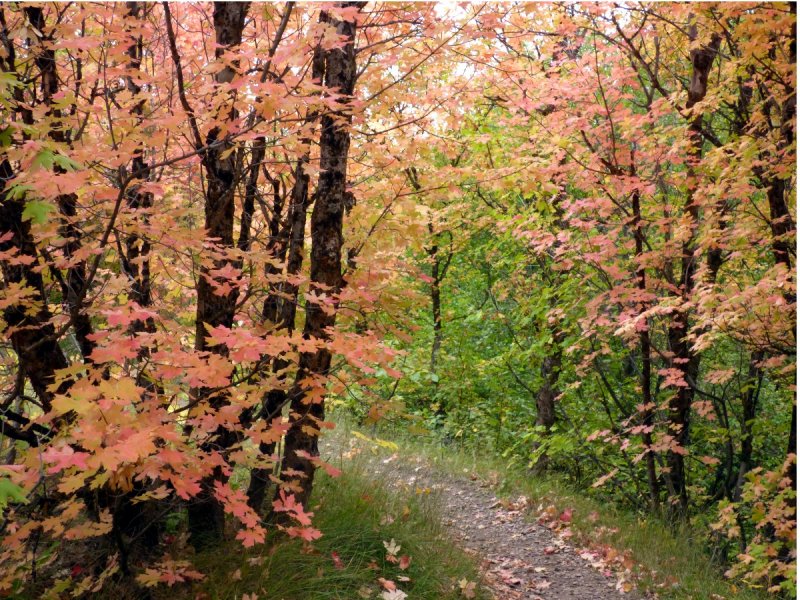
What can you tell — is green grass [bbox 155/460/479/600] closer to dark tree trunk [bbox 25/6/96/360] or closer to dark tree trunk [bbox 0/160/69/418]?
dark tree trunk [bbox 0/160/69/418]

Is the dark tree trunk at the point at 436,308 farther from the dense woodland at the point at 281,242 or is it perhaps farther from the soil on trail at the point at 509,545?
the soil on trail at the point at 509,545

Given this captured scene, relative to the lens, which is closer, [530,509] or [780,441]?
[530,509]

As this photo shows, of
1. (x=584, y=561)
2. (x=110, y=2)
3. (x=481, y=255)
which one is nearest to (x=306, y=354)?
(x=110, y=2)

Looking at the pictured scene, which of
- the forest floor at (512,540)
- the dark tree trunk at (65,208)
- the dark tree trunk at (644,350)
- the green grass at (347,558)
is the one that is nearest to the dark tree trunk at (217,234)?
the green grass at (347,558)

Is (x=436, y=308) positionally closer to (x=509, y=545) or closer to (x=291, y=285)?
(x=509, y=545)

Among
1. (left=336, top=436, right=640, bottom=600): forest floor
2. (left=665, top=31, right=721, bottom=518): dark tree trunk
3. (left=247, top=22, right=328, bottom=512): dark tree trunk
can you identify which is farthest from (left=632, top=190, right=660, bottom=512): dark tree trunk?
(left=247, top=22, right=328, bottom=512): dark tree trunk

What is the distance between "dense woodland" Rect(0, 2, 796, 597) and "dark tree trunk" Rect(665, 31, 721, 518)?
1.5 inches

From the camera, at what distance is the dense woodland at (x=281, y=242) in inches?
124

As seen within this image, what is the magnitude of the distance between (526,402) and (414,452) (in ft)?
11.1

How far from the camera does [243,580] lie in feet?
13.1

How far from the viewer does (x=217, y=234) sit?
4.27 metres

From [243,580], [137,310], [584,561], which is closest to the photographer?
[137,310]

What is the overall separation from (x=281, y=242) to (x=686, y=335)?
4545mm

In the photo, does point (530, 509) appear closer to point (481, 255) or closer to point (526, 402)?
point (526, 402)
